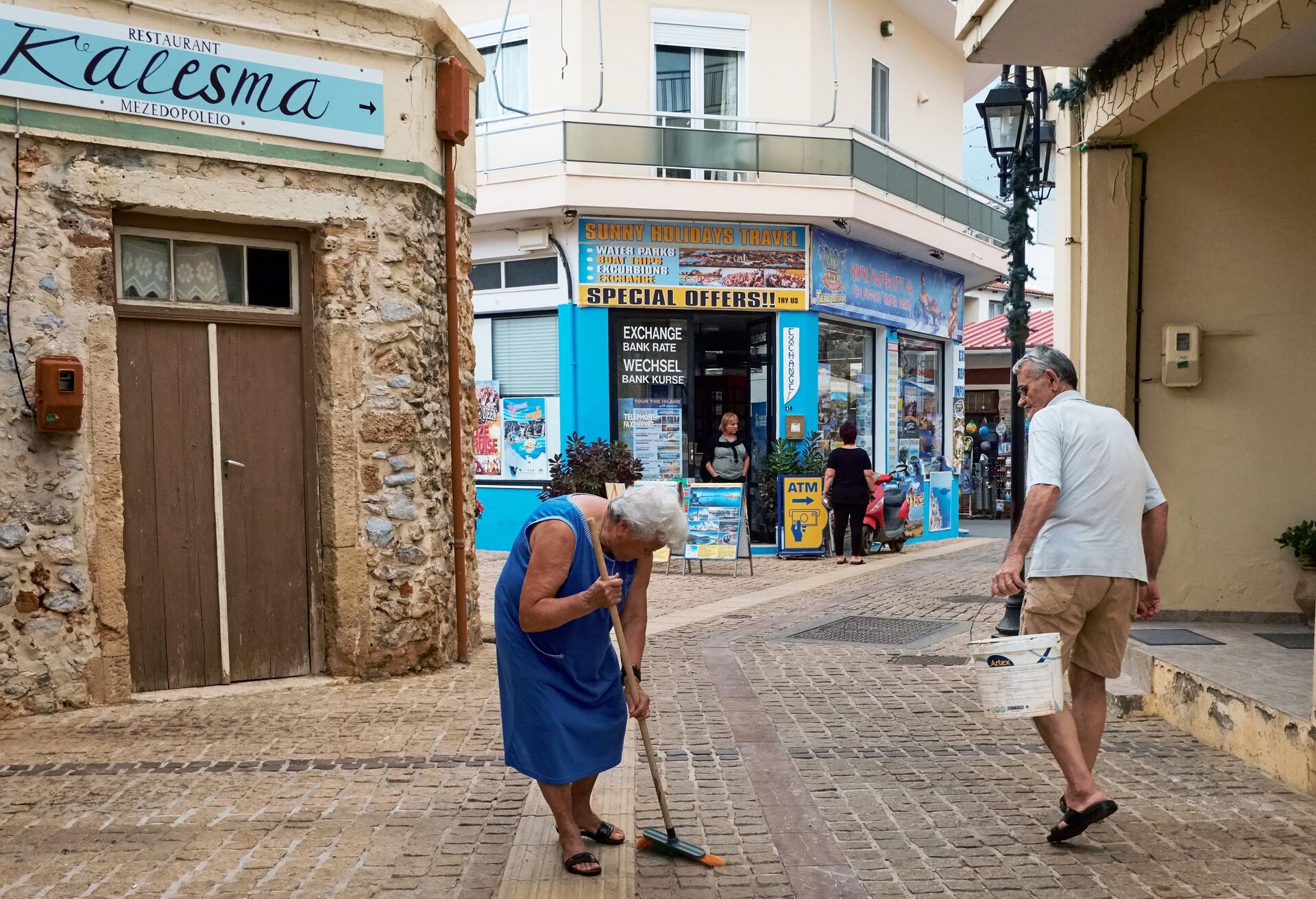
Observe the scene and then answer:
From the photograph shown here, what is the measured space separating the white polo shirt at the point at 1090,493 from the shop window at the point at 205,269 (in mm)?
4793

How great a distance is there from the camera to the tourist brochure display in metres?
12.9

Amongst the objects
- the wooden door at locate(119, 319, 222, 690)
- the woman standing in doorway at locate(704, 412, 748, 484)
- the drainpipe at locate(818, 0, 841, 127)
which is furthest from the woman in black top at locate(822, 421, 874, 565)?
the wooden door at locate(119, 319, 222, 690)

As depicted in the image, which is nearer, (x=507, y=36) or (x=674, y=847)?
(x=674, y=847)

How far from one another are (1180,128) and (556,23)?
9729 mm

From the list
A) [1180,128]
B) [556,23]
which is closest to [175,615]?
[1180,128]

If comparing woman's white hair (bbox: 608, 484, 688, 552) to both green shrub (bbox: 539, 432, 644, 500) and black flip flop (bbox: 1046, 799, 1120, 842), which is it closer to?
black flip flop (bbox: 1046, 799, 1120, 842)

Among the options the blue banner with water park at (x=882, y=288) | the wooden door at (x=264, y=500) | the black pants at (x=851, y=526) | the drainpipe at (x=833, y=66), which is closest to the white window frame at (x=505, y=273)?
the blue banner with water park at (x=882, y=288)

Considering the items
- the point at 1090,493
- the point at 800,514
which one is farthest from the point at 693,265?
the point at 1090,493

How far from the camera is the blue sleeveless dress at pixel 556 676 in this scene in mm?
3734

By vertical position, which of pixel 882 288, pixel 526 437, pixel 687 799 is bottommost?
pixel 687 799

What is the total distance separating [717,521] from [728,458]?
138cm

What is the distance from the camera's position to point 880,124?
17.3 metres

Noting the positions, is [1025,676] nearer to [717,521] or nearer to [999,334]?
[717,521]

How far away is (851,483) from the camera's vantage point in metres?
13.9
